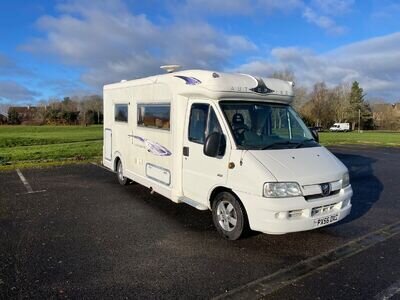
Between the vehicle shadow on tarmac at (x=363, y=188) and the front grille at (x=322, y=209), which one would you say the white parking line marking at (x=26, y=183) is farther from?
the vehicle shadow on tarmac at (x=363, y=188)

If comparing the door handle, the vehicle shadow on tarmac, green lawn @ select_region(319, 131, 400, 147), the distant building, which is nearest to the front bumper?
the door handle

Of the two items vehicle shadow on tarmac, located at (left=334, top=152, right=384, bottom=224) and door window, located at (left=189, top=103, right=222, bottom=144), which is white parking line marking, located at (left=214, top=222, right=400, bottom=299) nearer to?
vehicle shadow on tarmac, located at (left=334, top=152, right=384, bottom=224)

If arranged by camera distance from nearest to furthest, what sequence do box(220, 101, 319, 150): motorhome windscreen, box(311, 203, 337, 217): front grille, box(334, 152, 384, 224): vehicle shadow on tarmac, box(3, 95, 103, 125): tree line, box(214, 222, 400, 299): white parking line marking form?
box(214, 222, 400, 299): white parking line marking, box(311, 203, 337, 217): front grille, box(220, 101, 319, 150): motorhome windscreen, box(334, 152, 384, 224): vehicle shadow on tarmac, box(3, 95, 103, 125): tree line

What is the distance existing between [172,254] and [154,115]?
331 centimetres

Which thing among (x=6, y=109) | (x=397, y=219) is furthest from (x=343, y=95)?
(x=397, y=219)

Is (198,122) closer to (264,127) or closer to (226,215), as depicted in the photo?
(264,127)

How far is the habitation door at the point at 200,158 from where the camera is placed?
19.8 feet

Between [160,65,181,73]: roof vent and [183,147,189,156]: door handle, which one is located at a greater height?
[160,65,181,73]: roof vent

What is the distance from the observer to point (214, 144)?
582 centimetres

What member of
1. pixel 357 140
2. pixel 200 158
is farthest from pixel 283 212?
pixel 357 140

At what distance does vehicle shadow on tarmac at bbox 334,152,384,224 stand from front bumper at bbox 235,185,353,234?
188cm

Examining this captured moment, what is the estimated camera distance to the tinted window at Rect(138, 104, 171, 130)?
24.0 ft

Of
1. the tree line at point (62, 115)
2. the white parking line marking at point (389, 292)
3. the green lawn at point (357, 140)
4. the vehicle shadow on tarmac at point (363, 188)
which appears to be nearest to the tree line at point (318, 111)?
the tree line at point (62, 115)

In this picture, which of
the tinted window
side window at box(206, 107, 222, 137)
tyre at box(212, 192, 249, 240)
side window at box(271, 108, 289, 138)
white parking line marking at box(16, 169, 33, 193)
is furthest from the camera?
white parking line marking at box(16, 169, 33, 193)
